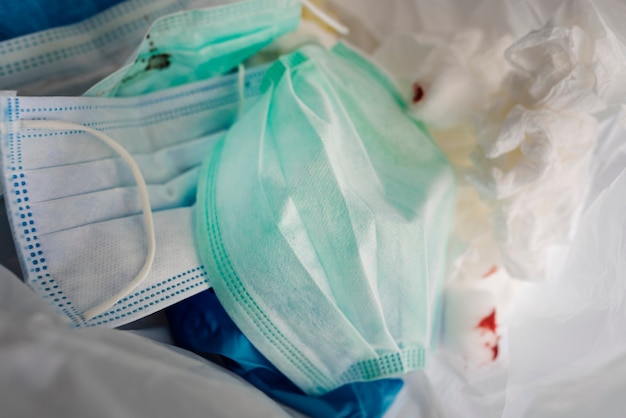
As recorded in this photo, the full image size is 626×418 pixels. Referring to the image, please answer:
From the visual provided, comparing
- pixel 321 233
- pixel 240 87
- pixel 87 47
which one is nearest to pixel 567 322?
pixel 321 233

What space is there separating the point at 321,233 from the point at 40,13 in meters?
0.34

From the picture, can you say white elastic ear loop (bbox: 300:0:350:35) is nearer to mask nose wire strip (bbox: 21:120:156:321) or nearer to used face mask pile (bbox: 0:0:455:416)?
used face mask pile (bbox: 0:0:455:416)

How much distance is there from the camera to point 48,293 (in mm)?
402

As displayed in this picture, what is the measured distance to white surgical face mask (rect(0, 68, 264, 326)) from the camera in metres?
0.41

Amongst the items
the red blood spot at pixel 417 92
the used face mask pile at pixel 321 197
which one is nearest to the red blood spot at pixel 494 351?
the used face mask pile at pixel 321 197

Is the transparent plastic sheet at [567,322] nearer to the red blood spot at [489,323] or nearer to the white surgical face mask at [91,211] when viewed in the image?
the red blood spot at [489,323]

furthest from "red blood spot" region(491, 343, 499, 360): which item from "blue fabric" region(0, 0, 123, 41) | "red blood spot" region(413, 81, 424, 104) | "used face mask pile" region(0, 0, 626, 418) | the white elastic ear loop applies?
"blue fabric" region(0, 0, 123, 41)

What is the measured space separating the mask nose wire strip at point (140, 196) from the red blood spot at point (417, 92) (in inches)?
11.3

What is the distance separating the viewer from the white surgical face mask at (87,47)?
49 cm

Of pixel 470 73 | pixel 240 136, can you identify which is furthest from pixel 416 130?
pixel 240 136

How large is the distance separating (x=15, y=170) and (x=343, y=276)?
0.28 metres

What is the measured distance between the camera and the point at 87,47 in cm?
52

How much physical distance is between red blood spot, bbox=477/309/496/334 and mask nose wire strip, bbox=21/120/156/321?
0.33 meters

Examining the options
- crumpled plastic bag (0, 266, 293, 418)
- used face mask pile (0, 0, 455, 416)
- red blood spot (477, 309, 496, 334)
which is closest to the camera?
crumpled plastic bag (0, 266, 293, 418)
